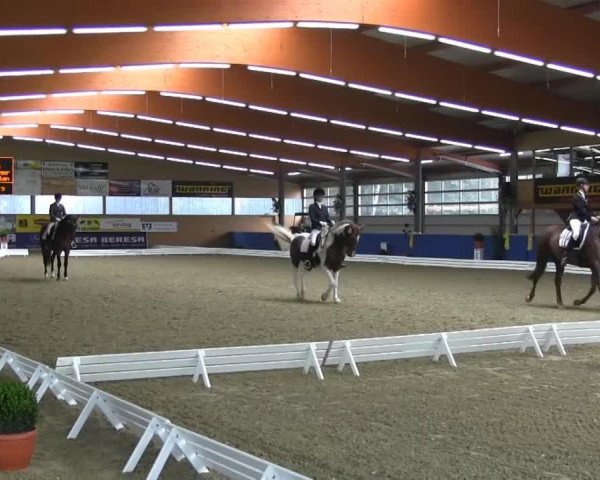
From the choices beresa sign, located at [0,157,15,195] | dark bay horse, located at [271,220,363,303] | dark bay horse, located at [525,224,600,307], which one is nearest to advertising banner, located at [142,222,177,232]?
beresa sign, located at [0,157,15,195]

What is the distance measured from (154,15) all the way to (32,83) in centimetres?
896

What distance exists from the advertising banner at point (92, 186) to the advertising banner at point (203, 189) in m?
4.46

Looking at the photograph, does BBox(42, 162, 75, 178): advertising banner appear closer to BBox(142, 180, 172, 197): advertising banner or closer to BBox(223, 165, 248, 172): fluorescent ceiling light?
BBox(142, 180, 172, 197): advertising banner

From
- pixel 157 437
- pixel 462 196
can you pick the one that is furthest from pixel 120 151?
pixel 157 437

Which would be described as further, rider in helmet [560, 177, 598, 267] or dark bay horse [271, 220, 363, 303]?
dark bay horse [271, 220, 363, 303]

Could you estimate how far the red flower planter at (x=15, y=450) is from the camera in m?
4.48

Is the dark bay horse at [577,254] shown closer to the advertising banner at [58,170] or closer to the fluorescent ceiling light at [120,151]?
the fluorescent ceiling light at [120,151]

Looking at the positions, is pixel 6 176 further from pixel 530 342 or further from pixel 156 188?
pixel 530 342

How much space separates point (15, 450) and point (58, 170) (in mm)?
40476

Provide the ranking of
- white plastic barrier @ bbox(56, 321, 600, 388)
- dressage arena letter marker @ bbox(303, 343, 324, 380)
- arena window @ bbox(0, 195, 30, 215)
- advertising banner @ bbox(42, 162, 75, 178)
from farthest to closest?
1. advertising banner @ bbox(42, 162, 75, 178)
2. arena window @ bbox(0, 195, 30, 215)
3. dressage arena letter marker @ bbox(303, 343, 324, 380)
4. white plastic barrier @ bbox(56, 321, 600, 388)

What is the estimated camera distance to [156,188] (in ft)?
149

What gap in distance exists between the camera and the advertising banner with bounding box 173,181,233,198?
151 ft

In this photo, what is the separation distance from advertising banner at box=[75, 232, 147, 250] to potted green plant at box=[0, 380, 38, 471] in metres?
37.1

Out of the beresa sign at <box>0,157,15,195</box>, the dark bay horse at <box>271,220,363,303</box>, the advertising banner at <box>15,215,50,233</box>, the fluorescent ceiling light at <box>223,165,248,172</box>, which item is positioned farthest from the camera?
the fluorescent ceiling light at <box>223,165,248,172</box>
